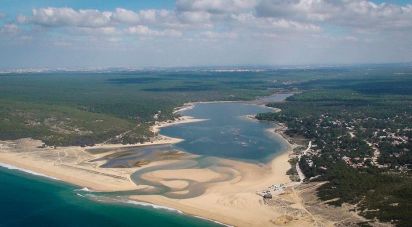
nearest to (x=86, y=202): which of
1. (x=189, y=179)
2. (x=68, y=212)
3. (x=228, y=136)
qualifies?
(x=68, y=212)

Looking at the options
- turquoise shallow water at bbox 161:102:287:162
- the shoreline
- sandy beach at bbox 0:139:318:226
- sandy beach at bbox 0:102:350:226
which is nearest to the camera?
sandy beach at bbox 0:102:350:226

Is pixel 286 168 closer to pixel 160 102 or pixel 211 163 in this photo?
pixel 211 163

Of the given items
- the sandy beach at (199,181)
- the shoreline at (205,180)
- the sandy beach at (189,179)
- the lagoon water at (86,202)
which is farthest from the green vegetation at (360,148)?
the lagoon water at (86,202)

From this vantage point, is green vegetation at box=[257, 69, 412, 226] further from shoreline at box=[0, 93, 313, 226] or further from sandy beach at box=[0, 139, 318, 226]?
sandy beach at box=[0, 139, 318, 226]

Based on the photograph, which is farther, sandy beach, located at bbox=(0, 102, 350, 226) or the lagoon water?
sandy beach, located at bbox=(0, 102, 350, 226)

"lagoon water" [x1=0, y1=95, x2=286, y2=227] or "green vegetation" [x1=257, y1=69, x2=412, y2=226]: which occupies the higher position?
"green vegetation" [x1=257, y1=69, x2=412, y2=226]

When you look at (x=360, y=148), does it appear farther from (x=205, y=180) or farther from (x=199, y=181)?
(x=199, y=181)

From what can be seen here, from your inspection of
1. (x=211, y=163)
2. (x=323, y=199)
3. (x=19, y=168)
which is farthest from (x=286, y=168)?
(x=19, y=168)

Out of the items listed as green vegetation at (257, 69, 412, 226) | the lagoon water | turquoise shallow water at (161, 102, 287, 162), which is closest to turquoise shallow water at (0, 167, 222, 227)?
the lagoon water
